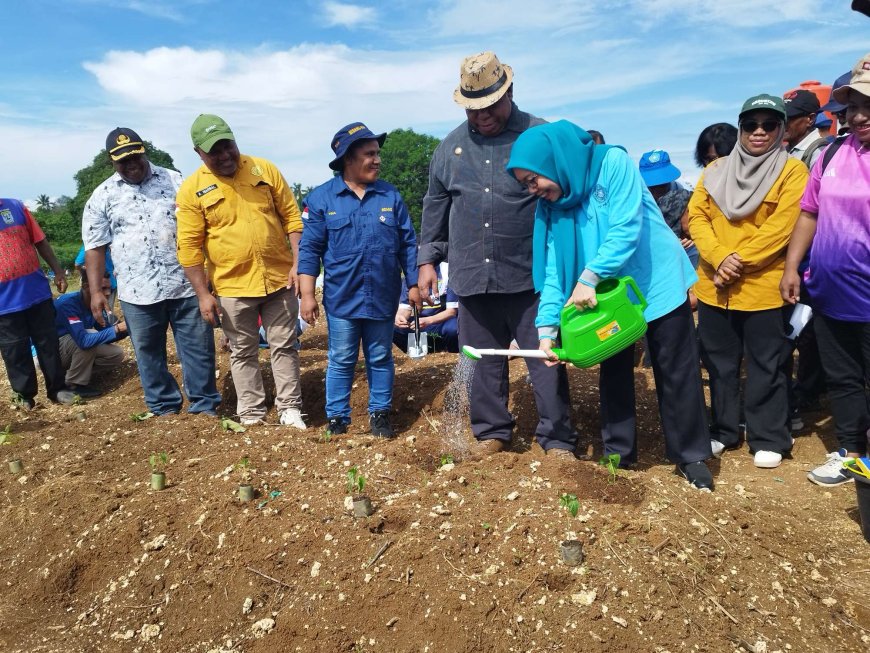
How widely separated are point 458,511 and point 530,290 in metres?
1.27

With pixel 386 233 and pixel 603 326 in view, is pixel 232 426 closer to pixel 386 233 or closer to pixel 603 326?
pixel 386 233

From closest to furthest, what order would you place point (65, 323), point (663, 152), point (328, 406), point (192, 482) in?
point (192, 482) < point (328, 406) < point (663, 152) < point (65, 323)

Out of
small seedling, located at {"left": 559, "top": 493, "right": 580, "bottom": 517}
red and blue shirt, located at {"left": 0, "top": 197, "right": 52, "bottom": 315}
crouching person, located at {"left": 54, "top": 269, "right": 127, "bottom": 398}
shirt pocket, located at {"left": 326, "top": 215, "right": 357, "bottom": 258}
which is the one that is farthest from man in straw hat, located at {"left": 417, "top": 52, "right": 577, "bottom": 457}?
crouching person, located at {"left": 54, "top": 269, "right": 127, "bottom": 398}

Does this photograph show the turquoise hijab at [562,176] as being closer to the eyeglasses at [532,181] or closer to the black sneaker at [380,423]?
the eyeglasses at [532,181]

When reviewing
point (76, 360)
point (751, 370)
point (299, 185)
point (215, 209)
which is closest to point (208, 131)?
point (215, 209)

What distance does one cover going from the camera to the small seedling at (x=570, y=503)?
283 cm

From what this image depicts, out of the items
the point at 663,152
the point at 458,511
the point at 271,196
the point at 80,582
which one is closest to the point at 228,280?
the point at 271,196

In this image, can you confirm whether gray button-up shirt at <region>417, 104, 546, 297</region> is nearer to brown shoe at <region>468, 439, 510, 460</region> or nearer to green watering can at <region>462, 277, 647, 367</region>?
green watering can at <region>462, 277, 647, 367</region>

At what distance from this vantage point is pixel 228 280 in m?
4.45

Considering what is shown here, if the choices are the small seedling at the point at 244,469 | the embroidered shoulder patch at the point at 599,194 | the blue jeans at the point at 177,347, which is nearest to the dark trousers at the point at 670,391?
the embroidered shoulder patch at the point at 599,194

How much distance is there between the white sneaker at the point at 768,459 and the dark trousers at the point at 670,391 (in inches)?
22.3

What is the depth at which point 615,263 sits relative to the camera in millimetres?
2980

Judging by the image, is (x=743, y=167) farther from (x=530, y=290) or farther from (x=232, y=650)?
(x=232, y=650)

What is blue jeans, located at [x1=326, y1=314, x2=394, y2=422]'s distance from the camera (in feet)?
14.3
